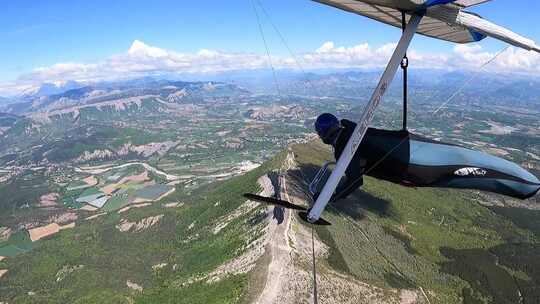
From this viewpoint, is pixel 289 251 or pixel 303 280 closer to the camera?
pixel 303 280

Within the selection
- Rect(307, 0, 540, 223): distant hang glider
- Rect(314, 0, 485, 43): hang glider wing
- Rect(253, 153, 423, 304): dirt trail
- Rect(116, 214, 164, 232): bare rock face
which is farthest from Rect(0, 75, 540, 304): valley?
Rect(307, 0, 540, 223): distant hang glider

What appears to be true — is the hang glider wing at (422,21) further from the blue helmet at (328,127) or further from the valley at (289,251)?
the valley at (289,251)

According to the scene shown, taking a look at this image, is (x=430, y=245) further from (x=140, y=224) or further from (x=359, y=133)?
(x=140, y=224)

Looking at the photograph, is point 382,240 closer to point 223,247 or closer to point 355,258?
point 355,258

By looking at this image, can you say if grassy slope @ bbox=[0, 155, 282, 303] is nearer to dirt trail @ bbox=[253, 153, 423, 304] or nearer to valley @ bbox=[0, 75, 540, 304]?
valley @ bbox=[0, 75, 540, 304]

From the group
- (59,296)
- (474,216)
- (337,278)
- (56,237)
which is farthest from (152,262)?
(474,216)

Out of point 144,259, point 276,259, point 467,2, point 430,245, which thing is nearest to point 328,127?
point 467,2
